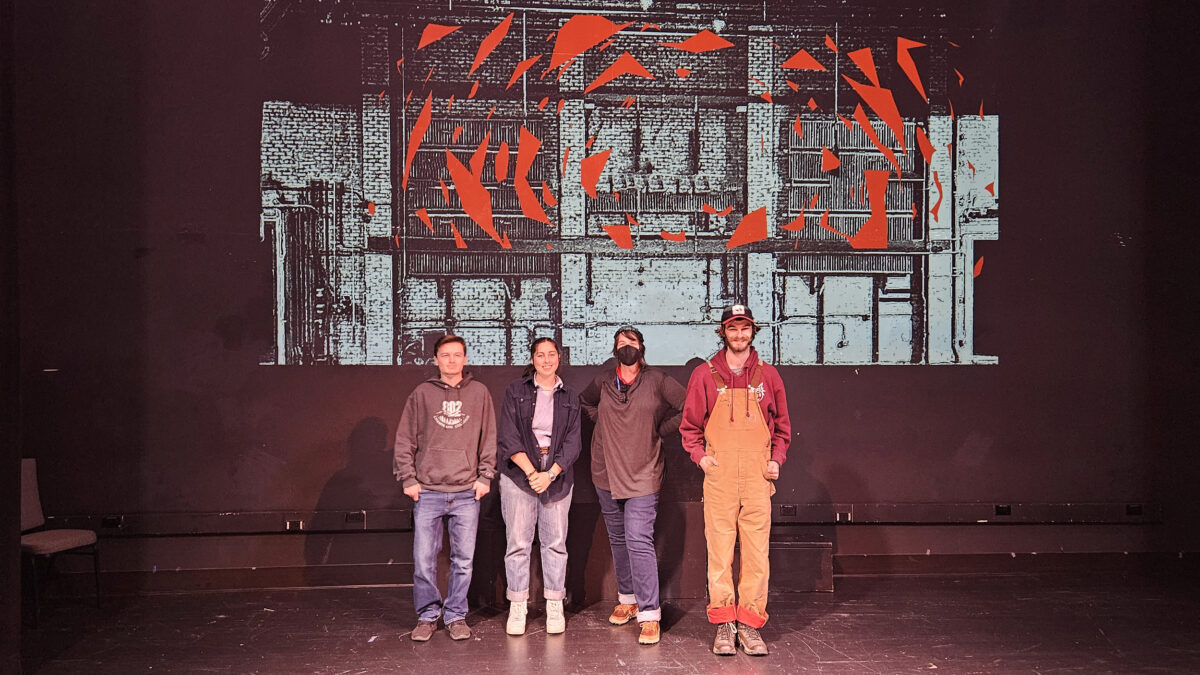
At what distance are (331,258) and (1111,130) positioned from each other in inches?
190

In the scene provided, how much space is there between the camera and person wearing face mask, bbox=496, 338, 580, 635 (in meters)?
4.07

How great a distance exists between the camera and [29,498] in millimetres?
4562

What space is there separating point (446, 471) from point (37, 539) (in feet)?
7.06

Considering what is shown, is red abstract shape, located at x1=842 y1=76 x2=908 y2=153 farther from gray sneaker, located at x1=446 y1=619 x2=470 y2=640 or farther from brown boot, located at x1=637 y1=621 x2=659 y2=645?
gray sneaker, located at x1=446 y1=619 x2=470 y2=640

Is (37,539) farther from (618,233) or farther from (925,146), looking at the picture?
(925,146)

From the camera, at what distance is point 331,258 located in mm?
5004

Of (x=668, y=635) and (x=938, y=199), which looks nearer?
(x=668, y=635)

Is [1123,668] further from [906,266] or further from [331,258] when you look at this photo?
[331,258]

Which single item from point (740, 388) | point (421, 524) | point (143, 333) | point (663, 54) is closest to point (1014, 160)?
point (663, 54)

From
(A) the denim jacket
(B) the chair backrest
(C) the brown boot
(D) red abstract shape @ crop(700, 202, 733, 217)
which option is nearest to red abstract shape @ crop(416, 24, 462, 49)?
(D) red abstract shape @ crop(700, 202, 733, 217)

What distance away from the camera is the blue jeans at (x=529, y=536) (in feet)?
13.4

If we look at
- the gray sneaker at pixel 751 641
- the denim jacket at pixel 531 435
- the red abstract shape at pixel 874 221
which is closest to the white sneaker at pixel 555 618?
the denim jacket at pixel 531 435

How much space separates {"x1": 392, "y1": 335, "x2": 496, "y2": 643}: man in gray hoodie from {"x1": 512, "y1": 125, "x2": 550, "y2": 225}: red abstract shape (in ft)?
4.05

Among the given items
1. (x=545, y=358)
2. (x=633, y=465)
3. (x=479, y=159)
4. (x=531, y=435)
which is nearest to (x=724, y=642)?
(x=633, y=465)
